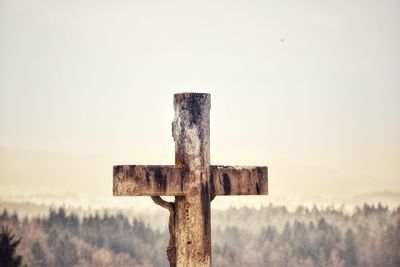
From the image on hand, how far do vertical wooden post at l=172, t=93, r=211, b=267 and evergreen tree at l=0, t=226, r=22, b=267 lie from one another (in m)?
17.9

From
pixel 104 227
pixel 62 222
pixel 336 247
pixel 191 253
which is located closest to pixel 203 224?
pixel 191 253

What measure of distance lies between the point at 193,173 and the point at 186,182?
0.24 ft

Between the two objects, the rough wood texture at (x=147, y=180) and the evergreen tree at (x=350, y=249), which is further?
the evergreen tree at (x=350, y=249)

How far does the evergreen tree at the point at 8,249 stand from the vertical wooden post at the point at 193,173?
706 inches

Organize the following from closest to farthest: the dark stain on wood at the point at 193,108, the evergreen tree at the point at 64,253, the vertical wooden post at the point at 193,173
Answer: the vertical wooden post at the point at 193,173
the dark stain on wood at the point at 193,108
the evergreen tree at the point at 64,253

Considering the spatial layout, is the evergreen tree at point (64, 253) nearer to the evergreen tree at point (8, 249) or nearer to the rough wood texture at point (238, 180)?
the evergreen tree at point (8, 249)

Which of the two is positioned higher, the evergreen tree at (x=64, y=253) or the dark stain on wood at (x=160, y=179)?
the dark stain on wood at (x=160, y=179)

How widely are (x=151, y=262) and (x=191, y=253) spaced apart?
1026 inches

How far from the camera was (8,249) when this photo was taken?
21266 mm

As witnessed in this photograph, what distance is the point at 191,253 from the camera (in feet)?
13.3

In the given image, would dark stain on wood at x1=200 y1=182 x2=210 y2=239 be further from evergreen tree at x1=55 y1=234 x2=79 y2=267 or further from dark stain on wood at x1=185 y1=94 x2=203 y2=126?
evergreen tree at x1=55 y1=234 x2=79 y2=267

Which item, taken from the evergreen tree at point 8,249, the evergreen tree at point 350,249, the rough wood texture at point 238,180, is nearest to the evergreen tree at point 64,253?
the evergreen tree at point 8,249

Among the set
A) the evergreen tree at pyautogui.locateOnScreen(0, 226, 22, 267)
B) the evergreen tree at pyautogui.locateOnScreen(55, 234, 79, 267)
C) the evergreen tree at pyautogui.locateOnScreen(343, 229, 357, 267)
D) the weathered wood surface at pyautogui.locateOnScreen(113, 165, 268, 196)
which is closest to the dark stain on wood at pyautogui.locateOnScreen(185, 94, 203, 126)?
the weathered wood surface at pyautogui.locateOnScreen(113, 165, 268, 196)

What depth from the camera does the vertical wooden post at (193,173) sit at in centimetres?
407
